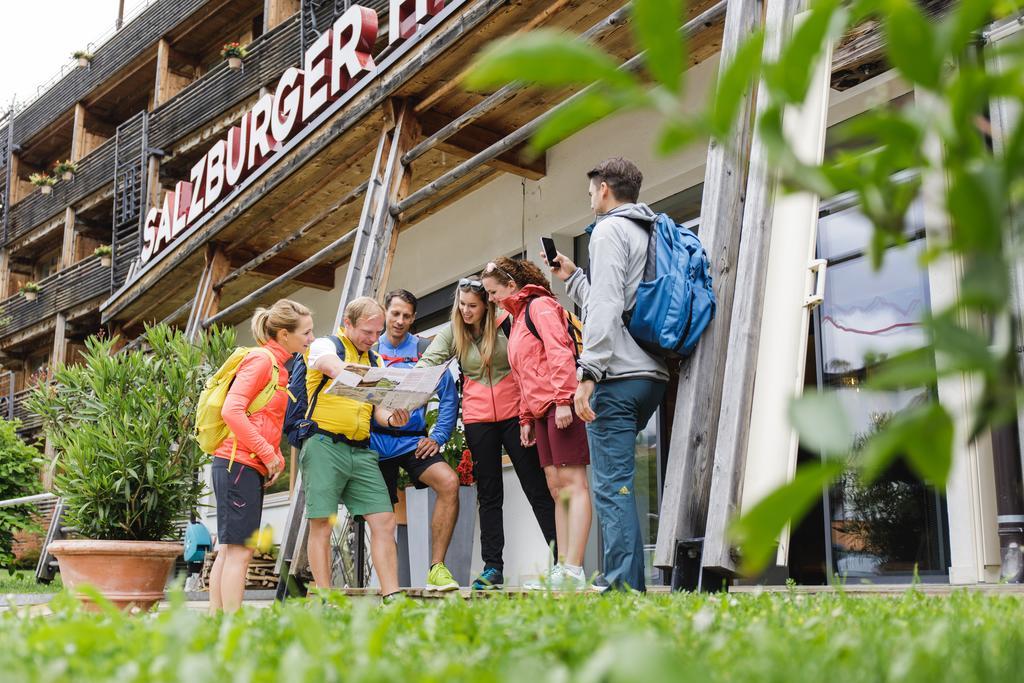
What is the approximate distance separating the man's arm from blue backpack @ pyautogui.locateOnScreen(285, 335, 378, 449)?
163 cm

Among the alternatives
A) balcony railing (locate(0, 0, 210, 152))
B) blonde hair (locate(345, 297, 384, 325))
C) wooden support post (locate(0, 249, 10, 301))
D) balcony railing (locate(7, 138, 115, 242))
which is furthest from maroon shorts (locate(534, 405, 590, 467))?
wooden support post (locate(0, 249, 10, 301))

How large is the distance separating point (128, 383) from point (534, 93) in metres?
3.80

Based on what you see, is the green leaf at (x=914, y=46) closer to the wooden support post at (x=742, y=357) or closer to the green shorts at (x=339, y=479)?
the wooden support post at (x=742, y=357)

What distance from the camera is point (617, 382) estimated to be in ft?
13.9

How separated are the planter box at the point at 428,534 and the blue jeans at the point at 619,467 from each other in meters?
2.39

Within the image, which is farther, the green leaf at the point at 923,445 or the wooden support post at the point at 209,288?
the wooden support post at the point at 209,288

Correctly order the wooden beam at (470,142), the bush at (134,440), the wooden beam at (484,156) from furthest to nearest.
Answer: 1. the wooden beam at (470,142)
2. the bush at (134,440)
3. the wooden beam at (484,156)

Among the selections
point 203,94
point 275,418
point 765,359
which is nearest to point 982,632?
point 765,359

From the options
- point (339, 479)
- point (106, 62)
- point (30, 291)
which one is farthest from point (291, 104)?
point (30, 291)

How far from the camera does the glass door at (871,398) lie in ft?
17.2

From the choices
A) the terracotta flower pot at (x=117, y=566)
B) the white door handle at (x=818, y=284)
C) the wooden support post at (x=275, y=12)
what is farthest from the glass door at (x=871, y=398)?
the wooden support post at (x=275, y=12)

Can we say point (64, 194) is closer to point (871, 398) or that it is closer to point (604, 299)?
point (871, 398)

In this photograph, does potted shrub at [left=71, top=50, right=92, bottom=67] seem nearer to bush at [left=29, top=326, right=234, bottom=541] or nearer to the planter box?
bush at [left=29, top=326, right=234, bottom=541]

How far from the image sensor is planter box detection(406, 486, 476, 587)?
21.2ft
